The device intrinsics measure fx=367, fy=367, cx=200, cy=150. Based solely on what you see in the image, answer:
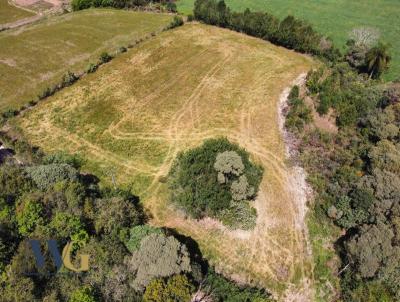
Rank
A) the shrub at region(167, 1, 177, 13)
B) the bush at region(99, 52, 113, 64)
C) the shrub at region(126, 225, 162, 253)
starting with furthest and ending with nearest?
1. the shrub at region(167, 1, 177, 13)
2. the bush at region(99, 52, 113, 64)
3. the shrub at region(126, 225, 162, 253)

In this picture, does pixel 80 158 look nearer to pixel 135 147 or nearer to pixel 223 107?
pixel 135 147

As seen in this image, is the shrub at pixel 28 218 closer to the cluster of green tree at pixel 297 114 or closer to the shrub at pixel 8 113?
the shrub at pixel 8 113

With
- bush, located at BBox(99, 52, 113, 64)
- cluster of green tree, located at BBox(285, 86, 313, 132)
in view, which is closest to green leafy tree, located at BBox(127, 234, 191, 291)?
cluster of green tree, located at BBox(285, 86, 313, 132)

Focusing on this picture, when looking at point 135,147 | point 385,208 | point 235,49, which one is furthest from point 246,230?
point 235,49

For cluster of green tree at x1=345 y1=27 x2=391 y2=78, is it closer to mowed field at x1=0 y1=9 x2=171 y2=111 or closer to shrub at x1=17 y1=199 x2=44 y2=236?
mowed field at x1=0 y1=9 x2=171 y2=111

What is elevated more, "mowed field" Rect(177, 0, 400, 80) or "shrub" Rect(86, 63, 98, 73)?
"mowed field" Rect(177, 0, 400, 80)

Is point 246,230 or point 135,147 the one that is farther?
point 135,147

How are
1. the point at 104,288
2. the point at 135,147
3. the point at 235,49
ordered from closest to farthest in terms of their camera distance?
1. the point at 104,288
2. the point at 135,147
3. the point at 235,49

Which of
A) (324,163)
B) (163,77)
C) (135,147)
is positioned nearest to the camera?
(324,163)
